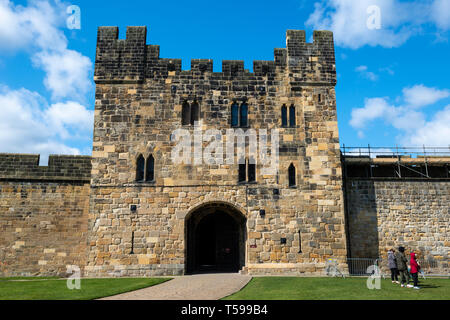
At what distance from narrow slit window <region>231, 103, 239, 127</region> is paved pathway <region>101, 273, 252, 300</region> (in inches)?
273

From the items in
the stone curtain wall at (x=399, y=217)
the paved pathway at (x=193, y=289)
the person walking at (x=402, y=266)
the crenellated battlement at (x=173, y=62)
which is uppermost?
the crenellated battlement at (x=173, y=62)

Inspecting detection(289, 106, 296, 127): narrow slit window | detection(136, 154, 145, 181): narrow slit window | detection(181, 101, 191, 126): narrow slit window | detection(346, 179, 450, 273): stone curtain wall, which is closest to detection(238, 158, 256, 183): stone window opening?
detection(289, 106, 296, 127): narrow slit window

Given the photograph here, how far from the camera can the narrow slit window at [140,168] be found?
16.8 meters

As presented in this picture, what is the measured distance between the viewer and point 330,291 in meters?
11.0

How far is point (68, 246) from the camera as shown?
17.1 meters

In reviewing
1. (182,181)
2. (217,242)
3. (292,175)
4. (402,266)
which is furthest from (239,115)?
(402,266)

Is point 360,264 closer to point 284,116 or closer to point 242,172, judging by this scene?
point 242,172

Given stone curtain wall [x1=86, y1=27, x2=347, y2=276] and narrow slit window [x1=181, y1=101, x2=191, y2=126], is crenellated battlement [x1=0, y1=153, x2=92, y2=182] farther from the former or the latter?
narrow slit window [x1=181, y1=101, x2=191, y2=126]

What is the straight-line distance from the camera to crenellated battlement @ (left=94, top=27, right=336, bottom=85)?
57.6ft

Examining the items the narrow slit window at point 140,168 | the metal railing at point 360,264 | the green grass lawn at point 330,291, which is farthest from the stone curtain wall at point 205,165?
the green grass lawn at point 330,291

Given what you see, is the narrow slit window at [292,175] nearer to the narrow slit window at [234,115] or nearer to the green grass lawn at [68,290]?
the narrow slit window at [234,115]

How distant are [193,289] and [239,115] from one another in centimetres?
859

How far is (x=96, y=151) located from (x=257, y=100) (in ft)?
26.0

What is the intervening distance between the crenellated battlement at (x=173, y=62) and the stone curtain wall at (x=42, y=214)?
201 inches
